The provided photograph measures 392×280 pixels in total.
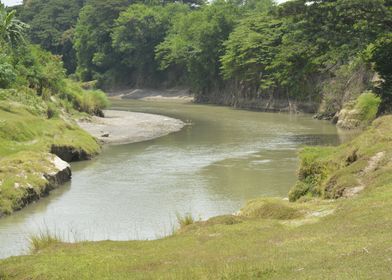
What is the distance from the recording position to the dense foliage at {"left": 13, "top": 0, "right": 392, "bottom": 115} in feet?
125

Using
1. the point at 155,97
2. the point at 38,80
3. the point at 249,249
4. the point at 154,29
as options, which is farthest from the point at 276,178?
the point at 154,29

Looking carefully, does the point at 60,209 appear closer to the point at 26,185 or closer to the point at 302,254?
the point at 26,185

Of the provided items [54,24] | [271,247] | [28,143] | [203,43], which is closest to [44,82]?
[28,143]

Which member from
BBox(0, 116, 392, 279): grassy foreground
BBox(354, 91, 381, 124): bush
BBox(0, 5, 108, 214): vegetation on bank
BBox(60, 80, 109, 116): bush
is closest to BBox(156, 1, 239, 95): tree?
BBox(60, 80, 109, 116): bush

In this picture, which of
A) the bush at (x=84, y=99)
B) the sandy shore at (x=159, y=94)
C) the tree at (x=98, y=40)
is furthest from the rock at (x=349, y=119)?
the tree at (x=98, y=40)

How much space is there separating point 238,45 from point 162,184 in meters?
55.0

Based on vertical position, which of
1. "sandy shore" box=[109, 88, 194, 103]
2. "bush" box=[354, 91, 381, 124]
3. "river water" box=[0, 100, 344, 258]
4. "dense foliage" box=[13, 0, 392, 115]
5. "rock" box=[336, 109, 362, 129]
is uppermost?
"dense foliage" box=[13, 0, 392, 115]

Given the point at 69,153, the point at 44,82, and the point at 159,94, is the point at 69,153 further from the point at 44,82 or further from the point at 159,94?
the point at 159,94

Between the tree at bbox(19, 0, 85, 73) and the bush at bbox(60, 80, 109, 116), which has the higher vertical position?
the tree at bbox(19, 0, 85, 73)

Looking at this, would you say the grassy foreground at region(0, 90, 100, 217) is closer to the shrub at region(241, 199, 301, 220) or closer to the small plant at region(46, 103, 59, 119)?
the small plant at region(46, 103, 59, 119)

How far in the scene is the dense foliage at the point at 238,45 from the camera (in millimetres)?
38219

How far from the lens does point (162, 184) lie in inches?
1313

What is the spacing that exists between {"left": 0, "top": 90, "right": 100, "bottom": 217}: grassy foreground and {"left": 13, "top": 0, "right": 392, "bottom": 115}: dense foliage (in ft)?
53.4

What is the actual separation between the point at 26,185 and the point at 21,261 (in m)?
15.3
